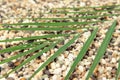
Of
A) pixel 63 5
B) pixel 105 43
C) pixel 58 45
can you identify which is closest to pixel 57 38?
pixel 58 45

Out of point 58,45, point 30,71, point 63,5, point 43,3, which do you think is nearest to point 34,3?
point 43,3

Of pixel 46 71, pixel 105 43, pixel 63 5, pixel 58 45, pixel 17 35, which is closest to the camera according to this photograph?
pixel 105 43

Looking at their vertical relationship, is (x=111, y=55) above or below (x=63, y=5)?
below

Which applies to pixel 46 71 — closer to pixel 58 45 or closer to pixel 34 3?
pixel 58 45

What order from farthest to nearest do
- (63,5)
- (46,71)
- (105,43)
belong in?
1. (63,5)
2. (46,71)
3. (105,43)

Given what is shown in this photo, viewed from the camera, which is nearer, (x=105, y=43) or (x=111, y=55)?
(x=105, y=43)

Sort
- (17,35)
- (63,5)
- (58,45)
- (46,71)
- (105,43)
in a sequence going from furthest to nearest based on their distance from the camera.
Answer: (63,5) → (17,35) → (58,45) → (46,71) → (105,43)

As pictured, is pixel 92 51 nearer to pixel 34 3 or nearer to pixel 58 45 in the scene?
pixel 58 45

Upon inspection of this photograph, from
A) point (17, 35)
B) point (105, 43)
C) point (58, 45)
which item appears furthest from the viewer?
point (17, 35)

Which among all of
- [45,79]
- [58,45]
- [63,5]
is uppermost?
[63,5]
